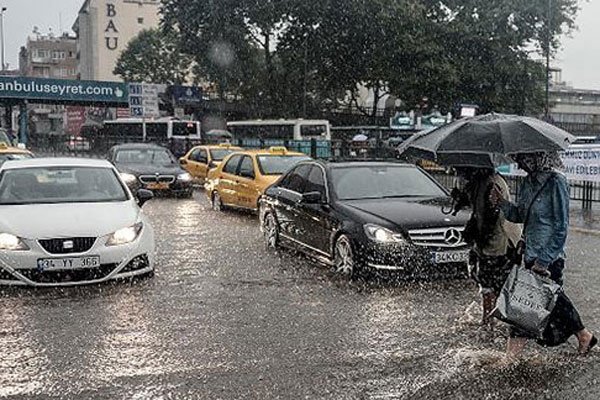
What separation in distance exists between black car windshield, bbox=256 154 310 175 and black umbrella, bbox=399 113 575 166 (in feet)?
29.0

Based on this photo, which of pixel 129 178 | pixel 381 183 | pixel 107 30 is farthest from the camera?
pixel 107 30

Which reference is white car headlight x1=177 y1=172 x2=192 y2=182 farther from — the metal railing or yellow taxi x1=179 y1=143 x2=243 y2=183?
the metal railing

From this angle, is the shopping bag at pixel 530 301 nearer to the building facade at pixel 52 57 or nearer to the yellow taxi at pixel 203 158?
the yellow taxi at pixel 203 158

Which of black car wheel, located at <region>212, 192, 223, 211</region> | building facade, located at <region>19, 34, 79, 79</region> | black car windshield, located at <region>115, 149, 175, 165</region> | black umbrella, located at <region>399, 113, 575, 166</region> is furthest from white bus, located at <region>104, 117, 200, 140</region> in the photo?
building facade, located at <region>19, 34, 79, 79</region>

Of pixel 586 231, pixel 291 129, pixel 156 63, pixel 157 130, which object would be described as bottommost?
pixel 586 231

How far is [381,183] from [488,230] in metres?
3.40

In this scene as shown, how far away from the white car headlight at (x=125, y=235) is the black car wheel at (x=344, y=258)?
7.62 feet

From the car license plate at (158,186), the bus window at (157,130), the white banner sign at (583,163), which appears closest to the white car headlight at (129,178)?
the car license plate at (158,186)

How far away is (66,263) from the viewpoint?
7.50 meters

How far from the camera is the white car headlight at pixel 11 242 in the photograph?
294 inches

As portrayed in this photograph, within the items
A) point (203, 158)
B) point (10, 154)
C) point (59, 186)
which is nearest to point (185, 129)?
point (203, 158)

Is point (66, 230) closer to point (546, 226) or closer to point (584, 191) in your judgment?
point (546, 226)

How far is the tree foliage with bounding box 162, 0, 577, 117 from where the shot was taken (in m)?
40.4

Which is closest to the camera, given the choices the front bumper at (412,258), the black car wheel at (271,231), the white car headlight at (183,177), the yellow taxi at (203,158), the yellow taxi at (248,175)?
the front bumper at (412,258)
